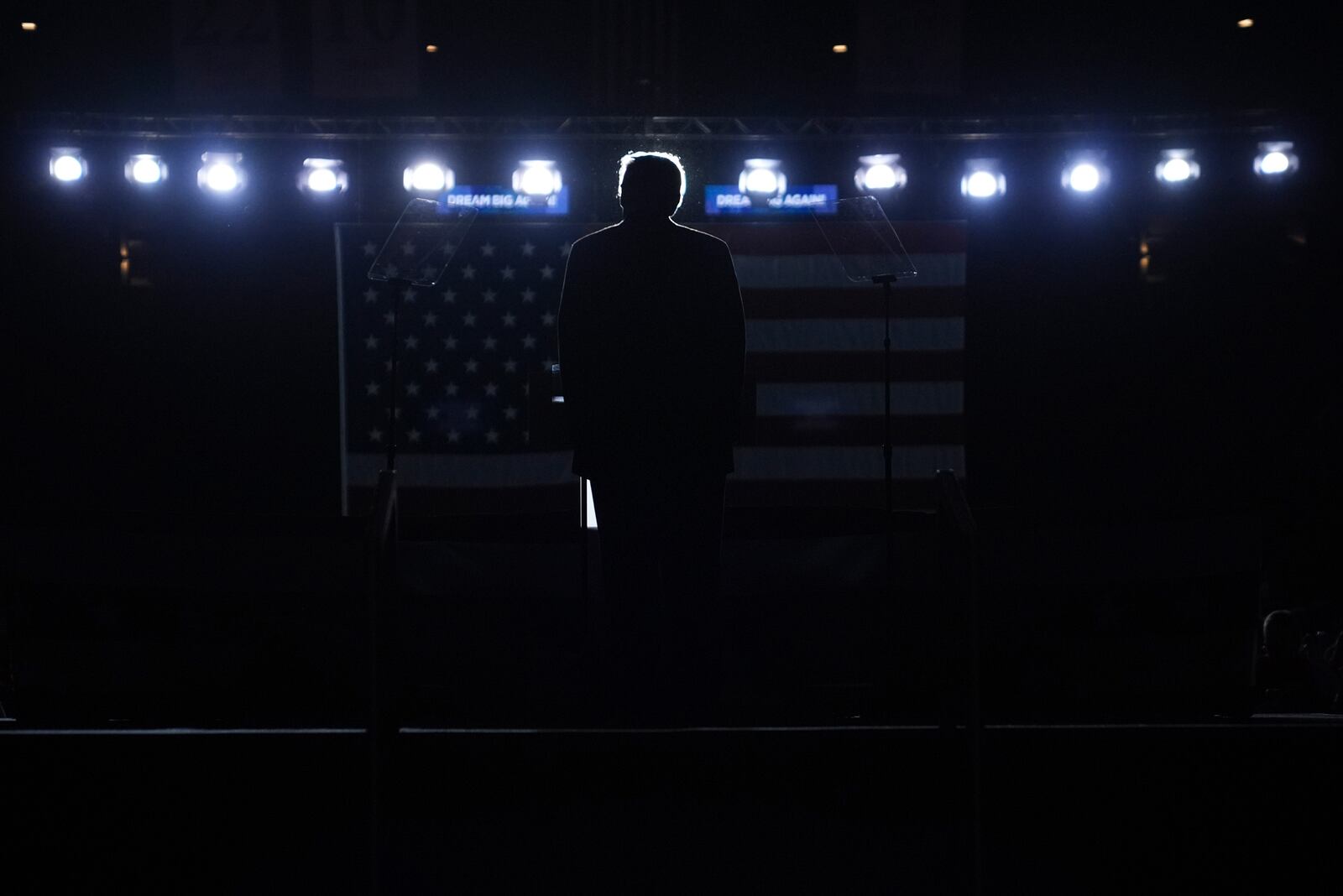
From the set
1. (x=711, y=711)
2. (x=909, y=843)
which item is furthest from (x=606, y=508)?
(x=909, y=843)

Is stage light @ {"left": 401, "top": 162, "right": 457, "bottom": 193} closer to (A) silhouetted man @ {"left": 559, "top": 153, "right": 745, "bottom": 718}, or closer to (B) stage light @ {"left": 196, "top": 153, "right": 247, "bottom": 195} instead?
(B) stage light @ {"left": 196, "top": 153, "right": 247, "bottom": 195}

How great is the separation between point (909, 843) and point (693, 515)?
770mm

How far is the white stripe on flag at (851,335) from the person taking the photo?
735cm

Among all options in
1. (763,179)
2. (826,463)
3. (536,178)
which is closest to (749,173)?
(763,179)

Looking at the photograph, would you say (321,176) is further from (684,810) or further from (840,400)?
(684,810)

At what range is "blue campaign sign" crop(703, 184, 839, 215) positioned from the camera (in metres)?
7.20

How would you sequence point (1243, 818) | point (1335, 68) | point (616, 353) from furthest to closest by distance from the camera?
point (1335, 68), point (616, 353), point (1243, 818)

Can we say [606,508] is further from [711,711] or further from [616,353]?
[711,711]

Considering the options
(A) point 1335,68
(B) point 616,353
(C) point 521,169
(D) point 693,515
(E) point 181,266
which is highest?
(A) point 1335,68

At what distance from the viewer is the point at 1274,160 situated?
22.4 ft

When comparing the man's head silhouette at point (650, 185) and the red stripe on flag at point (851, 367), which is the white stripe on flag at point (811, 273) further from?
the man's head silhouette at point (650, 185)

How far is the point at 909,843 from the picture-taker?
6.43 feet

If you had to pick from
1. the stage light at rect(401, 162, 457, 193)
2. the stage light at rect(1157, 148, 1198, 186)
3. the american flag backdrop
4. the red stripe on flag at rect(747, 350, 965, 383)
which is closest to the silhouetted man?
the american flag backdrop

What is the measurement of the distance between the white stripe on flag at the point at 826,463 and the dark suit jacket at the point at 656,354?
16.6ft
